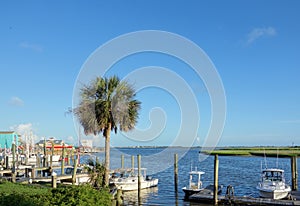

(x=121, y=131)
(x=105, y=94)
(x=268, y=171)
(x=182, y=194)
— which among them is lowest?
(x=182, y=194)

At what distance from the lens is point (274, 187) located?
30.7 m

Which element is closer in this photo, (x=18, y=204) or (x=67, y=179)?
(x=18, y=204)

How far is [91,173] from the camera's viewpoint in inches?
1061

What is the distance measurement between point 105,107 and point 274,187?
16752 millimetres

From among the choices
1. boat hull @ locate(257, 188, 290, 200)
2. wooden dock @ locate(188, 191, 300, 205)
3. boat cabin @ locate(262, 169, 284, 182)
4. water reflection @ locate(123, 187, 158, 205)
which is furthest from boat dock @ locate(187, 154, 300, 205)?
water reflection @ locate(123, 187, 158, 205)

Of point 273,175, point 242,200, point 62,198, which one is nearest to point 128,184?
point 242,200

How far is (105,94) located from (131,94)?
5.93 ft

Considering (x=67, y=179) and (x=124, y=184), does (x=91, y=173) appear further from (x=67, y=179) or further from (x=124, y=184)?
(x=124, y=184)

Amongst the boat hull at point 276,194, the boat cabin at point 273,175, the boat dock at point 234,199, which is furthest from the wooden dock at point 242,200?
the boat cabin at point 273,175

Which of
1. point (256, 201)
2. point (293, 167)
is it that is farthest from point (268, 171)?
point (256, 201)

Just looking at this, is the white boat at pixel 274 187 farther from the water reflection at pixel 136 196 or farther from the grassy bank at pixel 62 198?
the grassy bank at pixel 62 198

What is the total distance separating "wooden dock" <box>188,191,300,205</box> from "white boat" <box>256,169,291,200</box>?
795mm

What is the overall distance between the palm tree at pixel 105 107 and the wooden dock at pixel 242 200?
32.9 feet

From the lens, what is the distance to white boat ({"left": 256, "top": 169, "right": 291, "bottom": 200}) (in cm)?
3012
